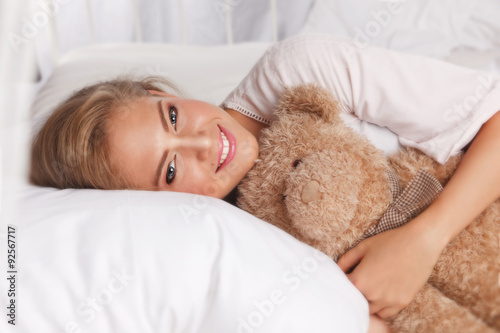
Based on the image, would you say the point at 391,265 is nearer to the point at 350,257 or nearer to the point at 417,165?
the point at 350,257

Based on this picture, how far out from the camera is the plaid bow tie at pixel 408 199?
0.75 meters

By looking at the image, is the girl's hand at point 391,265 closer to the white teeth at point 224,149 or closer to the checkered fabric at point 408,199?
the checkered fabric at point 408,199

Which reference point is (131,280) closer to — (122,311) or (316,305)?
(122,311)

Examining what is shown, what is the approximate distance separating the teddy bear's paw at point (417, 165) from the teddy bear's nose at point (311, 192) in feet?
0.71

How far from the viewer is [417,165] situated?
83 centimetres

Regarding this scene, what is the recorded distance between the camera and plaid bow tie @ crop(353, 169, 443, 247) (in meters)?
0.75

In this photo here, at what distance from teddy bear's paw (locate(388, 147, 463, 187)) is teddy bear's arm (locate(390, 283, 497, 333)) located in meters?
0.19

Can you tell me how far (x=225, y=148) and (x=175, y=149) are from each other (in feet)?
0.30

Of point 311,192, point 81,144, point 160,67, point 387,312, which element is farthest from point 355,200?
point 160,67

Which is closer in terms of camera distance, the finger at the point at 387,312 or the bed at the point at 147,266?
the bed at the point at 147,266

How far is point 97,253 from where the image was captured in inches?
23.8

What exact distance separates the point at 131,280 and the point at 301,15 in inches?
59.9

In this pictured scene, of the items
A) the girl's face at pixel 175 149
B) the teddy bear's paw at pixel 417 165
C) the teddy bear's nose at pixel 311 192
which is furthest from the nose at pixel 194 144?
the teddy bear's paw at pixel 417 165

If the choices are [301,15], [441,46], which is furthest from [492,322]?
[301,15]
